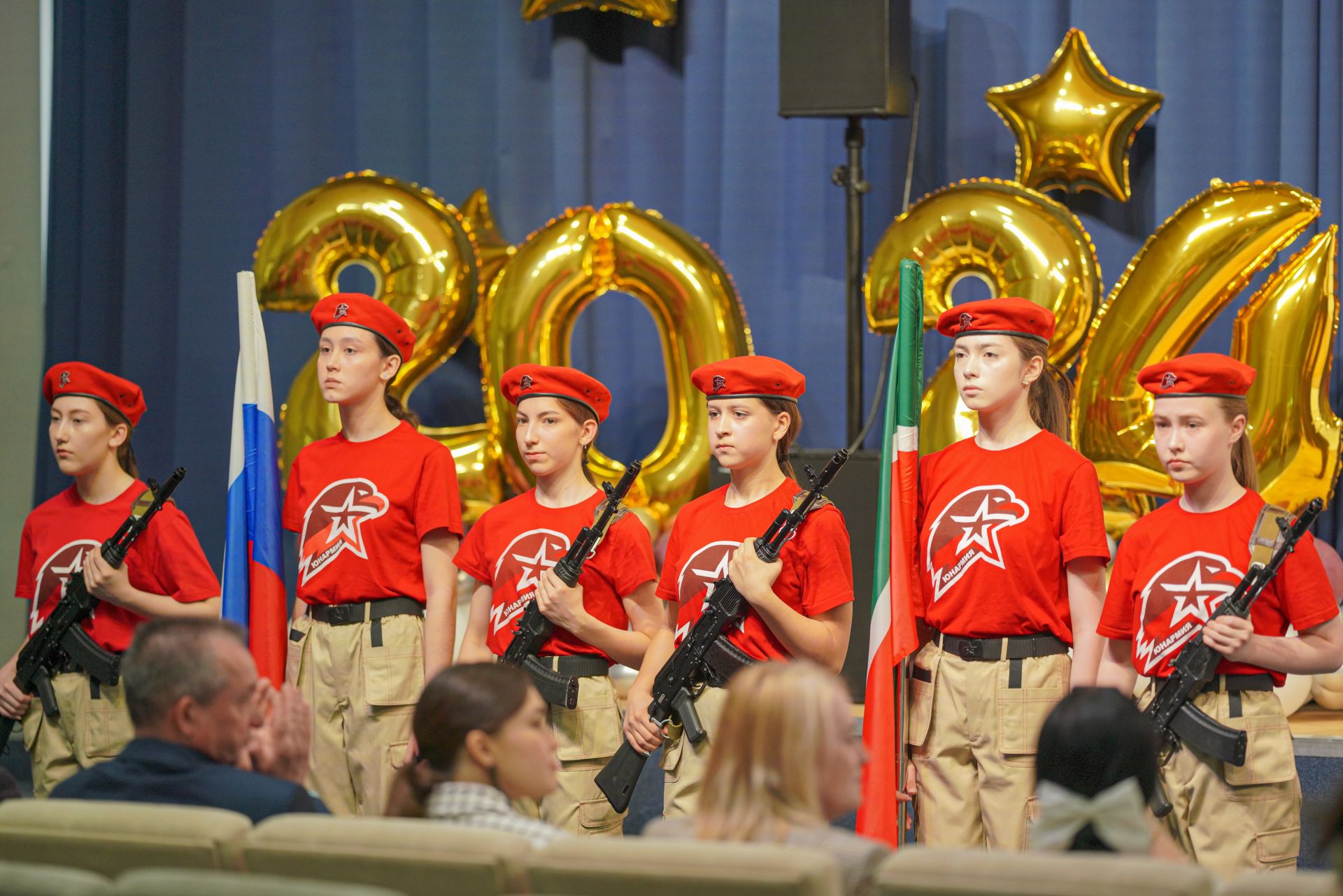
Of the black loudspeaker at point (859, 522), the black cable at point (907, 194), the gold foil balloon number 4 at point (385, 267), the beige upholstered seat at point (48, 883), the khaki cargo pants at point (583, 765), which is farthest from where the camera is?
the black cable at point (907, 194)

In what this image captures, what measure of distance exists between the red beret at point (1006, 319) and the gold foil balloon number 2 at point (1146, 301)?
121cm

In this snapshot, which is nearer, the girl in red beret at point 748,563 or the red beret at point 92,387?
the girl in red beret at point 748,563

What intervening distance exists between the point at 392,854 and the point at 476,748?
0.32 meters

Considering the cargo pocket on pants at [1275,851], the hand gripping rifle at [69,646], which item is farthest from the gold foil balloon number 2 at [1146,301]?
the hand gripping rifle at [69,646]

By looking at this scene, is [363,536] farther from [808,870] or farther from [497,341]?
[808,870]

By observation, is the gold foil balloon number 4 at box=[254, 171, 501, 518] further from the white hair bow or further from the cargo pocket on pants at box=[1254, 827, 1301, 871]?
the white hair bow

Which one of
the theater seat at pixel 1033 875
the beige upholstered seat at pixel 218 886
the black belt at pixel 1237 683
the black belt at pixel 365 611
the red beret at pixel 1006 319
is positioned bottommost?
the black belt at pixel 1237 683

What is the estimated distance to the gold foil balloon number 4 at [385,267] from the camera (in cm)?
503

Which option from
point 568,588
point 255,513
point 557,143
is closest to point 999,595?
point 568,588

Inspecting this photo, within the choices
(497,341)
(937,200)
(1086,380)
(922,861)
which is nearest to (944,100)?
(937,200)

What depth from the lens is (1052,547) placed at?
310 centimetres

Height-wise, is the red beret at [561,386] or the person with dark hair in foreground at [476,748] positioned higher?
the red beret at [561,386]

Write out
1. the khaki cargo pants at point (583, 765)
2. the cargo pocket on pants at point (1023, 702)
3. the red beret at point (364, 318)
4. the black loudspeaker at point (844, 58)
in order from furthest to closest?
1. the black loudspeaker at point (844, 58)
2. the red beret at point (364, 318)
3. the khaki cargo pants at point (583, 765)
4. the cargo pocket on pants at point (1023, 702)

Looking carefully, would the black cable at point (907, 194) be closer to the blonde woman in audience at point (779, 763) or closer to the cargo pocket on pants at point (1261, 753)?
the cargo pocket on pants at point (1261, 753)
